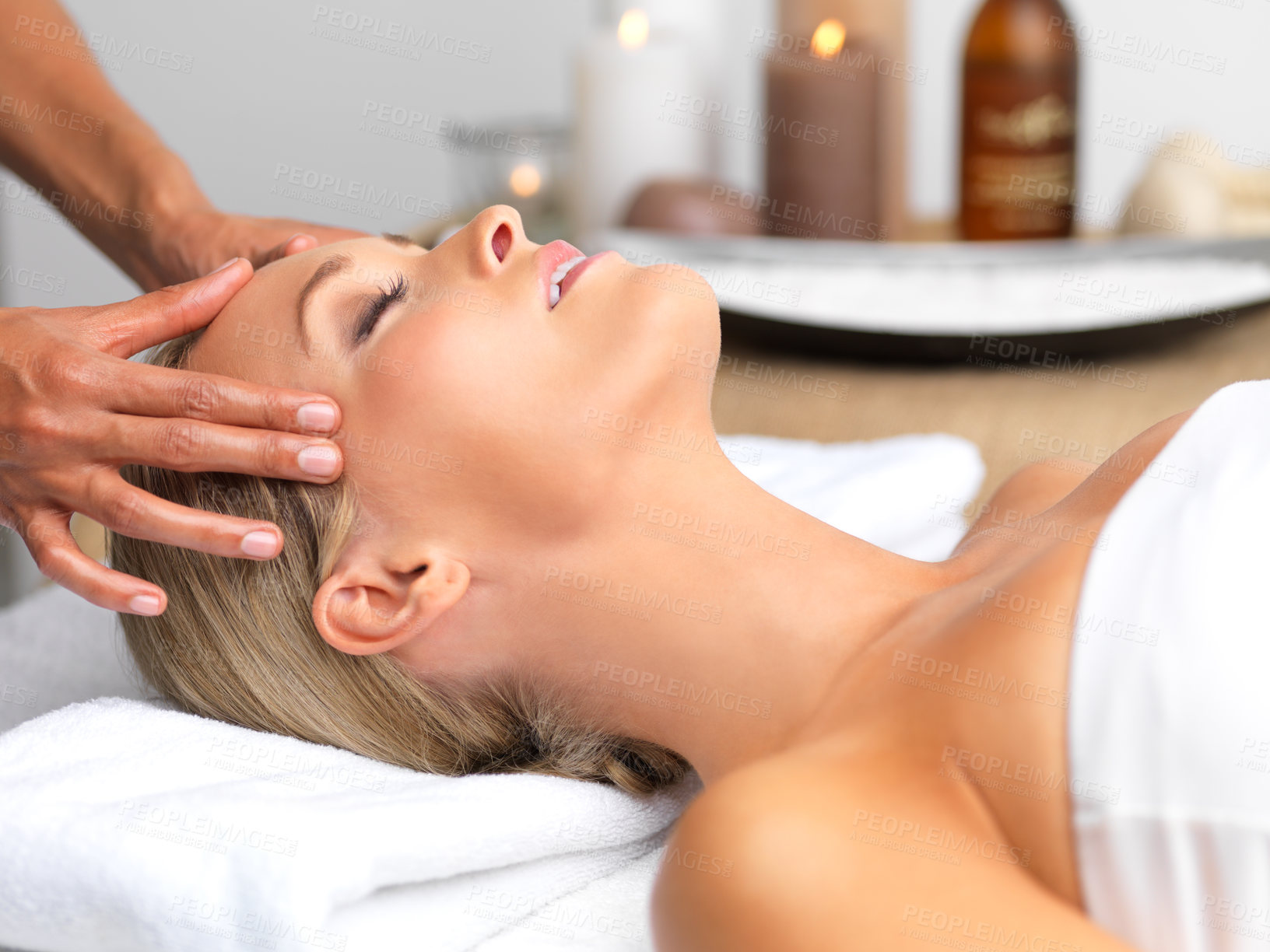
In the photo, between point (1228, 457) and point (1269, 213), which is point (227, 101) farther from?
point (1228, 457)

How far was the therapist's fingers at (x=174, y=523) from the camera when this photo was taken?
35.5 inches

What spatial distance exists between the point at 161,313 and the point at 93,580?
9.6 inches

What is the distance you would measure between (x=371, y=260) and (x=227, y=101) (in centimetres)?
169

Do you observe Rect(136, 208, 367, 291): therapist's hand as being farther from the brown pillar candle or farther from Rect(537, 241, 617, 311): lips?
the brown pillar candle

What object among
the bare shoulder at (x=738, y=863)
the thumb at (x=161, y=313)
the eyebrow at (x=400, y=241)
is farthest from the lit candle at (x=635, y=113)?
the bare shoulder at (x=738, y=863)

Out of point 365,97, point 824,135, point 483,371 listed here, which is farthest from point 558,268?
point 365,97

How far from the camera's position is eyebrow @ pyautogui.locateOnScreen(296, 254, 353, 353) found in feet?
3.25

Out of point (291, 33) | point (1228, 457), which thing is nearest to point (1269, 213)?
point (1228, 457)

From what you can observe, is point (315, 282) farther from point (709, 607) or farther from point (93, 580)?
point (709, 607)

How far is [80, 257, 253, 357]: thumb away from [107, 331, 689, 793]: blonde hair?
4 cm

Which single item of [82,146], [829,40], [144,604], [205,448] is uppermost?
[829,40]

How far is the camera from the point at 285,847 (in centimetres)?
83

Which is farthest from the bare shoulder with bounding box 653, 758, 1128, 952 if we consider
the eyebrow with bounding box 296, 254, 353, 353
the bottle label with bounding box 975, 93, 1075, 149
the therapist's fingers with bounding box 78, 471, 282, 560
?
the bottle label with bounding box 975, 93, 1075, 149

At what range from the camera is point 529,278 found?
3.29ft
